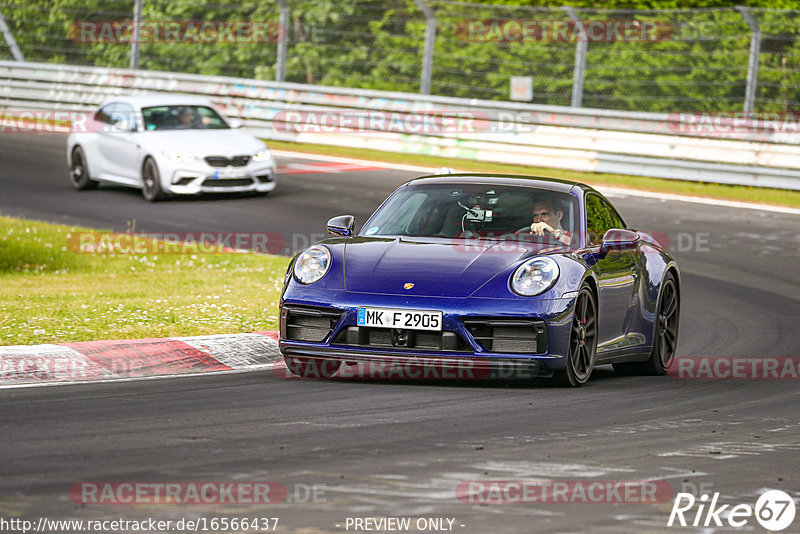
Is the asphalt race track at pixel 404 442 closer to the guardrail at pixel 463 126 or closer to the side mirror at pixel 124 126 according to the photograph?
the guardrail at pixel 463 126

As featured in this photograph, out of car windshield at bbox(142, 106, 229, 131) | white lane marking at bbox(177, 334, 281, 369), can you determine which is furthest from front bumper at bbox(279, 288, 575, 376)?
car windshield at bbox(142, 106, 229, 131)

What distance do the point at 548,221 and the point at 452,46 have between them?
51.0 ft

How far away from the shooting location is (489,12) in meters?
24.3

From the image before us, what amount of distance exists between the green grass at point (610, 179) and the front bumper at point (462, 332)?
13004mm

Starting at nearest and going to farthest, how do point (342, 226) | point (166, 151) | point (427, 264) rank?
point (427, 264) < point (342, 226) < point (166, 151)

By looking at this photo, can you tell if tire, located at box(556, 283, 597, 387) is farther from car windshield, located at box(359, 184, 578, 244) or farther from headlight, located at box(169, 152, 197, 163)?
headlight, located at box(169, 152, 197, 163)

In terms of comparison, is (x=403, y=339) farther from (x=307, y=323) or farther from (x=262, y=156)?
(x=262, y=156)

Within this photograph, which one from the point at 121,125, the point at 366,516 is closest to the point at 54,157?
the point at 121,125

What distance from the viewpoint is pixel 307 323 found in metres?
8.62

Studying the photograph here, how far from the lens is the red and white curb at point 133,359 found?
8.84 m

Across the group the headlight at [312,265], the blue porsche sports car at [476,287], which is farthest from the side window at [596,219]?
the headlight at [312,265]

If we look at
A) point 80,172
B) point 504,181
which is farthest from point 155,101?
point 504,181

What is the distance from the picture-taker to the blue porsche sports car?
8.33 m

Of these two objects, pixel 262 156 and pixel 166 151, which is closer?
pixel 166 151
